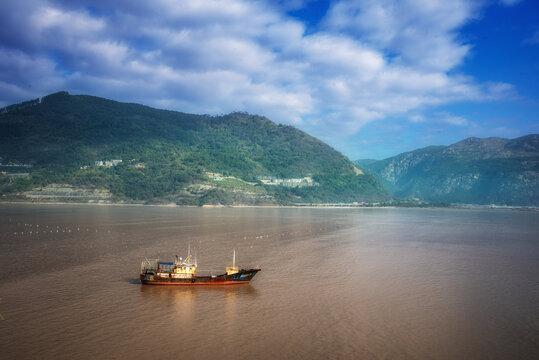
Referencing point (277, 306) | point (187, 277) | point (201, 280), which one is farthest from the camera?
point (201, 280)

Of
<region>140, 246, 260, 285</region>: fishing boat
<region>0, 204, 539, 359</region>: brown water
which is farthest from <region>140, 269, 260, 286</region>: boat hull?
Result: <region>0, 204, 539, 359</region>: brown water

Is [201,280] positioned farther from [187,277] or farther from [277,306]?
[277,306]

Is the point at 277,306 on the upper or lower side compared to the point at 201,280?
lower

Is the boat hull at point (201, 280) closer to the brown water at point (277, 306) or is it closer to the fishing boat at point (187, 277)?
the fishing boat at point (187, 277)

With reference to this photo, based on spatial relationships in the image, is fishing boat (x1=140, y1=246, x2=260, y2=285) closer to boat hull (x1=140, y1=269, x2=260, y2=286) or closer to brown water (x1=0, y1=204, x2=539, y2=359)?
boat hull (x1=140, y1=269, x2=260, y2=286)

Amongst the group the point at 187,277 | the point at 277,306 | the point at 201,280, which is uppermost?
the point at 187,277

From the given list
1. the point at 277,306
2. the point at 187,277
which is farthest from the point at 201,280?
the point at 277,306
